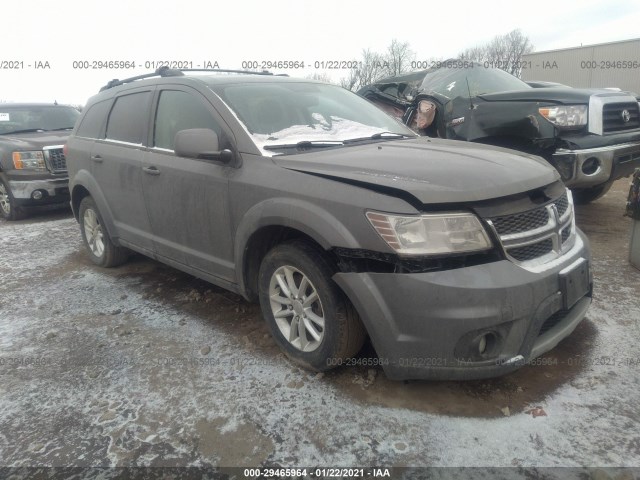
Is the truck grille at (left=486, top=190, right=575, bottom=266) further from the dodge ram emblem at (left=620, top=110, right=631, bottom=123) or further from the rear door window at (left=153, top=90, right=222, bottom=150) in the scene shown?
the dodge ram emblem at (left=620, top=110, right=631, bottom=123)

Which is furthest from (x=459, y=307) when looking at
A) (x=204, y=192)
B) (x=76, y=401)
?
(x=76, y=401)

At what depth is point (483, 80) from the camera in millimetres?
6039

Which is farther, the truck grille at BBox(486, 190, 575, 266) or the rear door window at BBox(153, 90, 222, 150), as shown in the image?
the rear door window at BBox(153, 90, 222, 150)

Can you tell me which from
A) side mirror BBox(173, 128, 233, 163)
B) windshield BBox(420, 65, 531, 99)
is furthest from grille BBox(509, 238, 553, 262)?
windshield BBox(420, 65, 531, 99)

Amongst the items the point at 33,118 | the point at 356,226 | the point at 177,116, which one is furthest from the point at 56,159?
the point at 356,226

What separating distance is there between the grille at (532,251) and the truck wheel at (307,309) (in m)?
0.87

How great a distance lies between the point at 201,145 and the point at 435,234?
1543mm

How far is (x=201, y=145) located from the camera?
293 centimetres

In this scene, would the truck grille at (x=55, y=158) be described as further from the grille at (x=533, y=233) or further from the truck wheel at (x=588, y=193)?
the truck wheel at (x=588, y=193)

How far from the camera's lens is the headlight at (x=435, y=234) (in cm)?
225

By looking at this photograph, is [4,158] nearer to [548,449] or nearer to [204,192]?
[204,192]

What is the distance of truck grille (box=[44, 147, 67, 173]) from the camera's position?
7293mm

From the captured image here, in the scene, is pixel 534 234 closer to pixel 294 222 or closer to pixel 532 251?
pixel 532 251

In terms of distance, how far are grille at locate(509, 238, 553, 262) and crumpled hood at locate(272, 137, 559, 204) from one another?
0.94 feet
